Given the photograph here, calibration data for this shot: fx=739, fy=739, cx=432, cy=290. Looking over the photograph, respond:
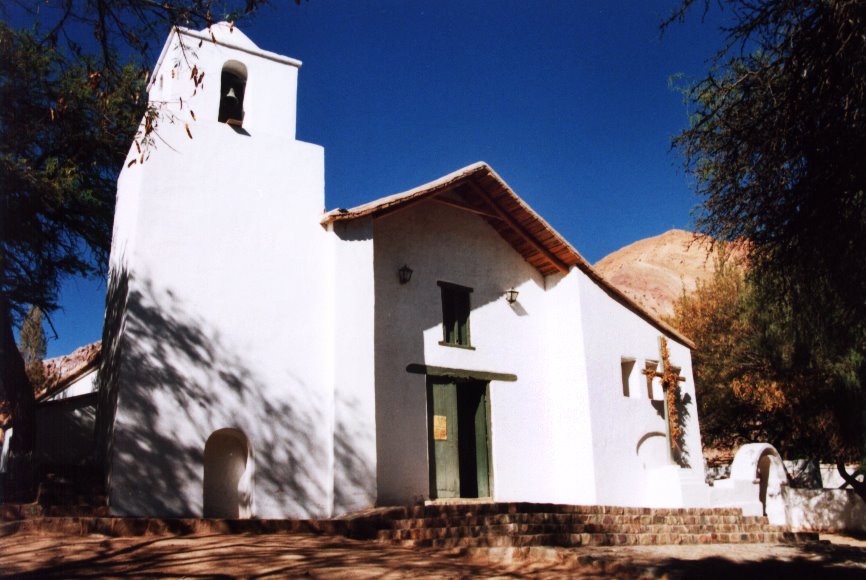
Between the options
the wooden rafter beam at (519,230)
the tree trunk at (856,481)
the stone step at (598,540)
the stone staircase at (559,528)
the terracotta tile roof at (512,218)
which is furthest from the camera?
the tree trunk at (856,481)

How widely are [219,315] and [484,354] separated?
5125mm

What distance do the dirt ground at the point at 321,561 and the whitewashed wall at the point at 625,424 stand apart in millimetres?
4881

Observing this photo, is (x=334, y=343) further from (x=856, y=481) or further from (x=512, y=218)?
(x=856, y=481)

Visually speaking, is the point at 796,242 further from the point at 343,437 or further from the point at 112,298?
the point at 112,298

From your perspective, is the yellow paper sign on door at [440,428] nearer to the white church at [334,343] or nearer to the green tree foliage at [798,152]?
the white church at [334,343]

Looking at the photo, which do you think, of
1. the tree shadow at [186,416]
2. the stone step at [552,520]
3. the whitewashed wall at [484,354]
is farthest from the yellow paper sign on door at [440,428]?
the stone step at [552,520]

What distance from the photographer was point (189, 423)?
9562 mm

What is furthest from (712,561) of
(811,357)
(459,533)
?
(811,357)

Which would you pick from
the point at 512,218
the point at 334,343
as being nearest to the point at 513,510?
the point at 334,343

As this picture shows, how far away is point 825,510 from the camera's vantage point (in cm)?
1633

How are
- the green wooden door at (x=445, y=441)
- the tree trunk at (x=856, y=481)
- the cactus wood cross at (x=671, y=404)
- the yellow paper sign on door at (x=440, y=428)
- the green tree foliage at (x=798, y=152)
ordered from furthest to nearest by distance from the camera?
the tree trunk at (x=856, y=481), the cactus wood cross at (x=671, y=404), the yellow paper sign on door at (x=440, y=428), the green wooden door at (x=445, y=441), the green tree foliage at (x=798, y=152)

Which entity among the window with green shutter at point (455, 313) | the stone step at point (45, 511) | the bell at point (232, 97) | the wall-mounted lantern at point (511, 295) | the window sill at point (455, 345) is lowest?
the stone step at point (45, 511)

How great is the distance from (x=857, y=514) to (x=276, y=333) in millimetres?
13334

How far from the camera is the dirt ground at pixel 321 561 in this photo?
639cm
